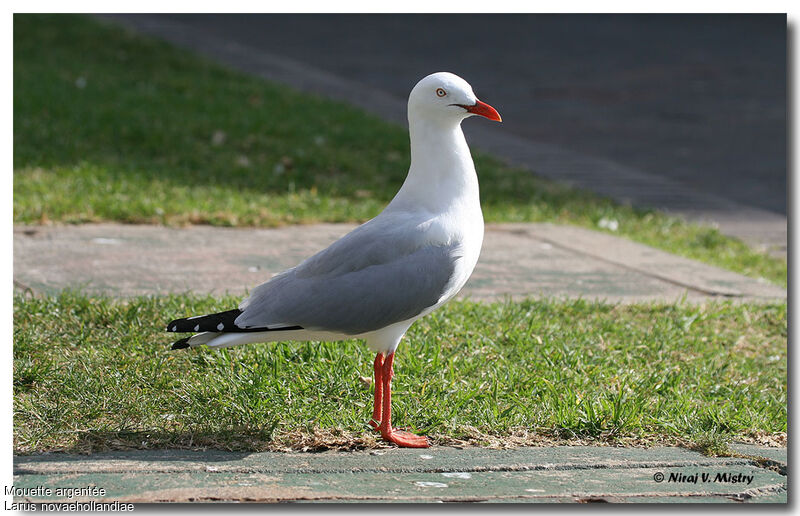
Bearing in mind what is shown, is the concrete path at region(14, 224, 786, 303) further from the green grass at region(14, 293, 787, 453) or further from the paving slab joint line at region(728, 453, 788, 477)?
the paving slab joint line at region(728, 453, 788, 477)

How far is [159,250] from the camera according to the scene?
6309mm

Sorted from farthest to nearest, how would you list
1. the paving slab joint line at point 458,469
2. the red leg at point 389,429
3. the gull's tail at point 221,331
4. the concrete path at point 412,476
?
the red leg at point 389,429 → the gull's tail at point 221,331 → the paving slab joint line at point 458,469 → the concrete path at point 412,476

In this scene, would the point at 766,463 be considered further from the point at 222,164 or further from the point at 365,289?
the point at 222,164

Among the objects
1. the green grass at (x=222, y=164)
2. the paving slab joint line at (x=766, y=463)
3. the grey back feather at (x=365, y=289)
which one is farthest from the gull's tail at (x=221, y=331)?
the green grass at (x=222, y=164)

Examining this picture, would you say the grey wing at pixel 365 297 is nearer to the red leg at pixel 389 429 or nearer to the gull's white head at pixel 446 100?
the red leg at pixel 389 429

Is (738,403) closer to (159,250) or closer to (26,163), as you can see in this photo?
(159,250)

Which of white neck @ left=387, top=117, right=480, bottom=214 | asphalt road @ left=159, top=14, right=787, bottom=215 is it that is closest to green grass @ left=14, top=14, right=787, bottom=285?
asphalt road @ left=159, top=14, right=787, bottom=215

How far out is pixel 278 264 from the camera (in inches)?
241

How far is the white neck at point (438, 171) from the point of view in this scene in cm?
388

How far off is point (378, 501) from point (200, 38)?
12.4 meters

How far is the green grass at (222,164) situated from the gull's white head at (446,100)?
11.0 feet

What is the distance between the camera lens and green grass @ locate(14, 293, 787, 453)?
3.87m

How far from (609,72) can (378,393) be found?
12496mm

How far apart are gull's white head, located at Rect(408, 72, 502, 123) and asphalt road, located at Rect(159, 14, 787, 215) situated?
5938mm
